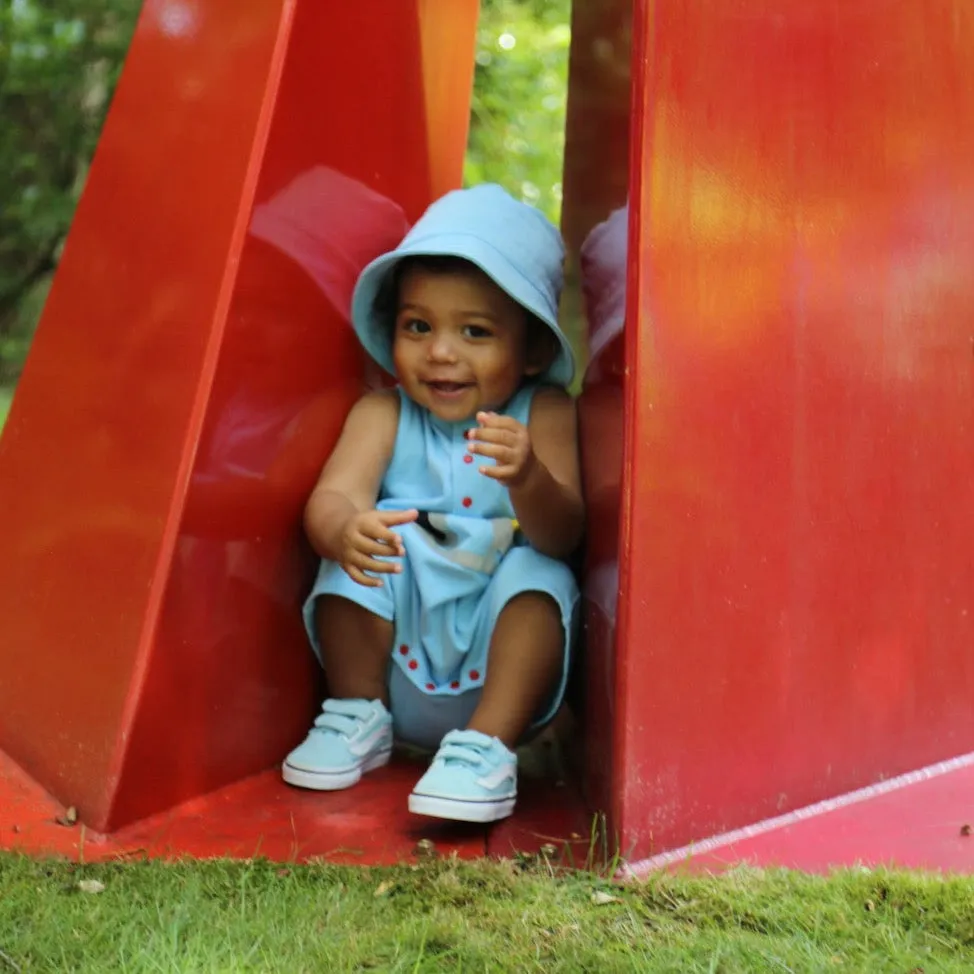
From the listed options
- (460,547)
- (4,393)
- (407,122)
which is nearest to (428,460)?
(460,547)

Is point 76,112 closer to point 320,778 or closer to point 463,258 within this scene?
point 463,258

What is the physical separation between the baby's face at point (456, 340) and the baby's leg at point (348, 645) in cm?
39

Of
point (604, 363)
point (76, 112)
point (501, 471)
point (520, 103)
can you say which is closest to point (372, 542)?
point (501, 471)

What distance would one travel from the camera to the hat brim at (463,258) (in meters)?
2.32

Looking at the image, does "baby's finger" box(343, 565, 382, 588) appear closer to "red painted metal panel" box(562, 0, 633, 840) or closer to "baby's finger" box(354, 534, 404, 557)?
"baby's finger" box(354, 534, 404, 557)

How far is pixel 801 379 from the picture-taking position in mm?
1927

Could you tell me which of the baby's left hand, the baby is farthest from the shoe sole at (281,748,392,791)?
the baby's left hand

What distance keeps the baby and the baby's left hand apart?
0.02 metres

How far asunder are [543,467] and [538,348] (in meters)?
0.47

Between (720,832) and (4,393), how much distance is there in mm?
4408

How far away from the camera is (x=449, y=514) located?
2.39m

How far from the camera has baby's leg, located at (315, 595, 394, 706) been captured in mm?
2303

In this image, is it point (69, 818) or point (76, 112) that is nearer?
point (69, 818)

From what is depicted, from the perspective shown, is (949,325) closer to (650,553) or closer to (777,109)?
(777,109)
